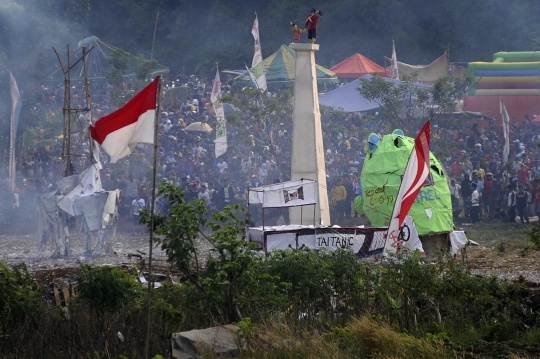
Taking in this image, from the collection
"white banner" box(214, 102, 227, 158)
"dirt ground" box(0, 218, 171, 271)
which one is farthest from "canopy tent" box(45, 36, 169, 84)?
"dirt ground" box(0, 218, 171, 271)

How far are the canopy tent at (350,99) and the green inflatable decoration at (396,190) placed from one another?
13.2m

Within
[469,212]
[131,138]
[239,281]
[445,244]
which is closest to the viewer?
[131,138]

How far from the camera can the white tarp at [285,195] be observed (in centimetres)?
1819

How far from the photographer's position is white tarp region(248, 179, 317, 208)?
59.7 ft

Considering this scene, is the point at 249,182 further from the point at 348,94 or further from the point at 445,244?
the point at 445,244

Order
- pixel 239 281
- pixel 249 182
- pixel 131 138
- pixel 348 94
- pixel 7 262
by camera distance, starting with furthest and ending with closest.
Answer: pixel 348 94 < pixel 249 182 < pixel 7 262 < pixel 239 281 < pixel 131 138

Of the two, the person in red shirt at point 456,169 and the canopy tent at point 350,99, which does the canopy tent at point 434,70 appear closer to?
the canopy tent at point 350,99

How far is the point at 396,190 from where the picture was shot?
1830cm

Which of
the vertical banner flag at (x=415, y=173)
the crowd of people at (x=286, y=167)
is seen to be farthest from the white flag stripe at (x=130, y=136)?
the crowd of people at (x=286, y=167)

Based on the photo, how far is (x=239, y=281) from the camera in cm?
1134

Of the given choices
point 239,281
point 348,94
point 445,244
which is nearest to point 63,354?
point 239,281

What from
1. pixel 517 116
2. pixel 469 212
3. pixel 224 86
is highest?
pixel 224 86

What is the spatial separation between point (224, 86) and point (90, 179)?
20174 millimetres

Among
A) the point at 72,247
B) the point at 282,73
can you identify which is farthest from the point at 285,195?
the point at 282,73
